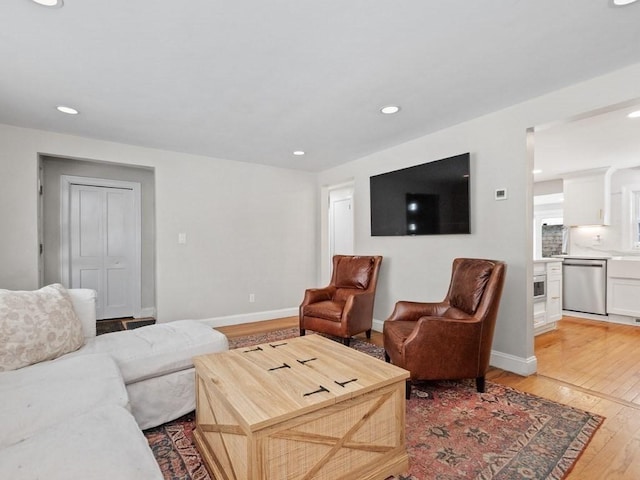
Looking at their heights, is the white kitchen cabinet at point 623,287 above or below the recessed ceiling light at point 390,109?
below

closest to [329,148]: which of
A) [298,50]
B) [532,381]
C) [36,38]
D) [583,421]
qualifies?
[298,50]

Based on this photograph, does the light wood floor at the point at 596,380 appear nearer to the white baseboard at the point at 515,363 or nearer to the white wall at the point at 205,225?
the white baseboard at the point at 515,363

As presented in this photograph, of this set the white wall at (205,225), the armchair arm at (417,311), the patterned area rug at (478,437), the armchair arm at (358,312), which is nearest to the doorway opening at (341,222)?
the white wall at (205,225)

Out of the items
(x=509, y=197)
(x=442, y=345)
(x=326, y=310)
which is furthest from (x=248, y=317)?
(x=509, y=197)

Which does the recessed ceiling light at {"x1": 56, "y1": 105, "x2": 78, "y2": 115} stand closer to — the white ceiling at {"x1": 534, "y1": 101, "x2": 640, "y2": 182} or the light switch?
the light switch

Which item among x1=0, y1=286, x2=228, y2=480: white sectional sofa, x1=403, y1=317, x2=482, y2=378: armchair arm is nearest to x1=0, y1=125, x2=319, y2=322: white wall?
x1=0, y1=286, x2=228, y2=480: white sectional sofa

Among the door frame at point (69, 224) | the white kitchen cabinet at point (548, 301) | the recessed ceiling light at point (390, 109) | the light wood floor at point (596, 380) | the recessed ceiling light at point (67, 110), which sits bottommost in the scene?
the light wood floor at point (596, 380)

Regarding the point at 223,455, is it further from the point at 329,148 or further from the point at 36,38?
the point at 329,148

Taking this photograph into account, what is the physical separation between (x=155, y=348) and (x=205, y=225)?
2.41 m

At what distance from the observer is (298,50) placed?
6.30 ft

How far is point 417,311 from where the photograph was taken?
2844 millimetres

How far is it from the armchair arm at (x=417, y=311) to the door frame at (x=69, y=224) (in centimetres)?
384

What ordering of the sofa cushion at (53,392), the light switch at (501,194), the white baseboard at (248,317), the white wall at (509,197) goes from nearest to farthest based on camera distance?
the sofa cushion at (53,392) < the white wall at (509,197) < the light switch at (501,194) < the white baseboard at (248,317)

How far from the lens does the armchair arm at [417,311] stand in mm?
2802
